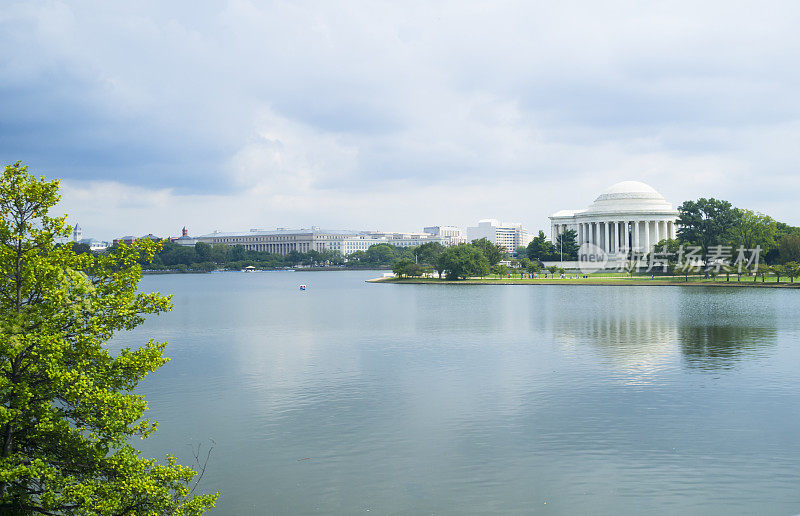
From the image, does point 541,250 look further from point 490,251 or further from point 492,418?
point 492,418

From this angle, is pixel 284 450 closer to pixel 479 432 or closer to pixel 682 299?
pixel 479 432

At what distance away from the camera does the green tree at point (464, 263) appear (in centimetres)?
9166

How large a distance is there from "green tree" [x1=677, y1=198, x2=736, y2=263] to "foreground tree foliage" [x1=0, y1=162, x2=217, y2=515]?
7862 centimetres

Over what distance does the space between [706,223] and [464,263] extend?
100 ft

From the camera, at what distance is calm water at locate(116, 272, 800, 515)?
12477 millimetres

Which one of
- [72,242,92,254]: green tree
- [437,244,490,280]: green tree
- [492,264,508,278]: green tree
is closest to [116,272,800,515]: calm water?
[72,242,92,254]: green tree

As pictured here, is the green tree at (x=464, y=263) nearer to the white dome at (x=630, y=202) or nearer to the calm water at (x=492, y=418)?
the white dome at (x=630, y=202)

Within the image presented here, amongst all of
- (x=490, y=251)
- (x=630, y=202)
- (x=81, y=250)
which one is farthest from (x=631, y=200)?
(x=81, y=250)

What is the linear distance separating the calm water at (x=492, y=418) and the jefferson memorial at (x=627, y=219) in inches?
3394

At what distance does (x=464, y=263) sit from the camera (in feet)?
300

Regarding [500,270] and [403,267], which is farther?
[403,267]

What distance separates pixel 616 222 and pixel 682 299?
6958 centimetres

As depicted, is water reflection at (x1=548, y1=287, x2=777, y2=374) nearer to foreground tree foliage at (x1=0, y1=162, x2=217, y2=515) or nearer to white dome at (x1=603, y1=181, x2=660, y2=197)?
foreground tree foliage at (x1=0, y1=162, x2=217, y2=515)

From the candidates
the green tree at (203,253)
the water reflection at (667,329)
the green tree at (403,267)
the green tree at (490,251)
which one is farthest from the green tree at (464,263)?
the green tree at (203,253)
